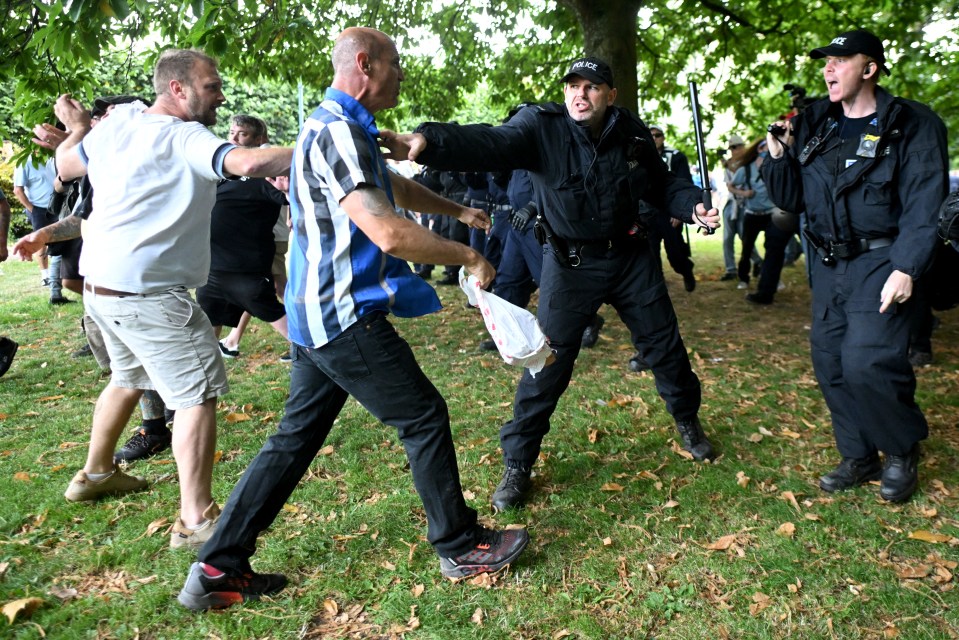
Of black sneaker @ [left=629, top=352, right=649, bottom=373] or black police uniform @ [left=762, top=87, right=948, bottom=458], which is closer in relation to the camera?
black police uniform @ [left=762, top=87, right=948, bottom=458]

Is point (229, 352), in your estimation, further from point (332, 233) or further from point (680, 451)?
point (332, 233)

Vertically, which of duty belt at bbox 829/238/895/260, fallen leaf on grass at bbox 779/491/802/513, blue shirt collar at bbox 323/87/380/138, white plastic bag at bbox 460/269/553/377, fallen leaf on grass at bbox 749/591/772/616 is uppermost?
blue shirt collar at bbox 323/87/380/138

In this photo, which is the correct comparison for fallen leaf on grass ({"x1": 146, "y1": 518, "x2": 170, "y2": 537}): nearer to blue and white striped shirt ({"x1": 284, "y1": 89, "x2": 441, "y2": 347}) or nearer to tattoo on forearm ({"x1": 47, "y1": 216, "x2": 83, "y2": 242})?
blue and white striped shirt ({"x1": 284, "y1": 89, "x2": 441, "y2": 347})

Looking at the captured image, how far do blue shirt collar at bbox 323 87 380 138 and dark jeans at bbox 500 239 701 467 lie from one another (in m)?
1.63

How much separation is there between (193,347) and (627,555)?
225 cm

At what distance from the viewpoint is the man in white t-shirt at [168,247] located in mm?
Result: 3264

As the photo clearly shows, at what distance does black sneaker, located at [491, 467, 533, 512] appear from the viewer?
3879mm

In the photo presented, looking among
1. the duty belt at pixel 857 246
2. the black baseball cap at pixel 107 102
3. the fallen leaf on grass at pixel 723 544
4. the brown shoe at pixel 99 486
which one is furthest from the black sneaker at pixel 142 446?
the duty belt at pixel 857 246

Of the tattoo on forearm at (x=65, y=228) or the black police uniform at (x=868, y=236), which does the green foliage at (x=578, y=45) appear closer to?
the tattoo on forearm at (x=65, y=228)

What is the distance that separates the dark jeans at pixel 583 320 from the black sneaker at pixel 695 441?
0.33 metres

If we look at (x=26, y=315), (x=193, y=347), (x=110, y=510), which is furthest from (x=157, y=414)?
(x=26, y=315)

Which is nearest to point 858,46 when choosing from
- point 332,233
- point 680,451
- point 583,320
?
point 583,320

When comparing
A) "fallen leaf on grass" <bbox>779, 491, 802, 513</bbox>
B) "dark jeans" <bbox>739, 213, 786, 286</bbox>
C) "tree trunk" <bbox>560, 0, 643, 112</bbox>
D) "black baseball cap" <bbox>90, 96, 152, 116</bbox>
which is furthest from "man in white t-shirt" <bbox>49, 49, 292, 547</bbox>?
"dark jeans" <bbox>739, 213, 786, 286</bbox>

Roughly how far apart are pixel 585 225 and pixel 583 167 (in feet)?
1.01
